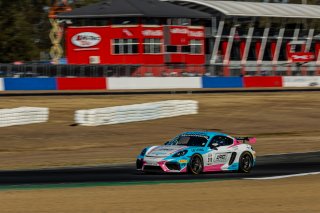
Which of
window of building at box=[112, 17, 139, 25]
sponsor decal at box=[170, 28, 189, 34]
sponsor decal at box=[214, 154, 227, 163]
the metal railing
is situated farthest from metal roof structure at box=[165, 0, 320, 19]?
sponsor decal at box=[214, 154, 227, 163]

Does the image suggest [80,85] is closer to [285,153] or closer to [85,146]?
[85,146]

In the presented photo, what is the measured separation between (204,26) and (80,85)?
27.1 m

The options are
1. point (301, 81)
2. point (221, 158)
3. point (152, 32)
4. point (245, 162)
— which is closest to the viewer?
point (221, 158)

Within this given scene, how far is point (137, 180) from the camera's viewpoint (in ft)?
50.2

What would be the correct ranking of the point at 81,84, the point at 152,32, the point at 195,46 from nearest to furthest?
the point at 81,84, the point at 152,32, the point at 195,46

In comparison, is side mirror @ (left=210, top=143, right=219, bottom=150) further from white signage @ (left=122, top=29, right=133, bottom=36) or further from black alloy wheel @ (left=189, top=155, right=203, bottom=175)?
white signage @ (left=122, top=29, right=133, bottom=36)

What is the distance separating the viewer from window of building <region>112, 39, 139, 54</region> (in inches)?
2603

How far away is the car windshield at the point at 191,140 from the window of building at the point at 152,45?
164 feet

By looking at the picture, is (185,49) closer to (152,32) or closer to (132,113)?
(152,32)

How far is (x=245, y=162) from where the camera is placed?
57.2 feet

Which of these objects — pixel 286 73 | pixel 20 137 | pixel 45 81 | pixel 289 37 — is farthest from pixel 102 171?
pixel 289 37

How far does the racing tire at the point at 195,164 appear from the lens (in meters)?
16.1

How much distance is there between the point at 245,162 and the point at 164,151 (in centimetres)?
248

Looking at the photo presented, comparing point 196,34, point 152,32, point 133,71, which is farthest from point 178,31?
point 133,71
